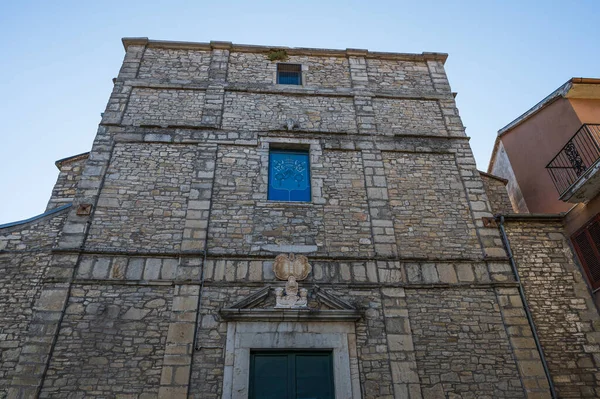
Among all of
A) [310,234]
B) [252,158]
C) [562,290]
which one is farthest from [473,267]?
[252,158]

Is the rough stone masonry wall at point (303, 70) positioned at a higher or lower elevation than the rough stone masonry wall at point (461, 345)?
higher

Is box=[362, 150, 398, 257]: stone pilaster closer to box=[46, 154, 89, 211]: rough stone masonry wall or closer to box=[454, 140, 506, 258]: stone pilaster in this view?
box=[454, 140, 506, 258]: stone pilaster

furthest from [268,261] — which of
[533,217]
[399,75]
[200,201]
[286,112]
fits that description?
[399,75]

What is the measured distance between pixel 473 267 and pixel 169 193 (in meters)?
5.66

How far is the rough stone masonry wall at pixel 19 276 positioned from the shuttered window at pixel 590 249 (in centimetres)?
922

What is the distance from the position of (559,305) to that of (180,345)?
6.28 meters

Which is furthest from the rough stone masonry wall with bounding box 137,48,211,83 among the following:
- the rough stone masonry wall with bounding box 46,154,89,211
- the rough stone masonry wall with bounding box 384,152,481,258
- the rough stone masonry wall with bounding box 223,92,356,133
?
the rough stone masonry wall with bounding box 384,152,481,258

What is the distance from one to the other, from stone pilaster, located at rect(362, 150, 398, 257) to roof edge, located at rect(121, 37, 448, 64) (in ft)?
10.9

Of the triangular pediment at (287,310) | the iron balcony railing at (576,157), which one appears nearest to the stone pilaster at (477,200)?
the iron balcony railing at (576,157)

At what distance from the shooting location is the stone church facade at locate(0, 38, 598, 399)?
6.35 meters

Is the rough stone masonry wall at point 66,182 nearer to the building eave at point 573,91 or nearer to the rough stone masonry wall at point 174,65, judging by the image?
the rough stone masonry wall at point 174,65

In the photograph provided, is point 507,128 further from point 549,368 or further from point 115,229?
point 115,229

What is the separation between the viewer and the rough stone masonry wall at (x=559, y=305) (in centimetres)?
670

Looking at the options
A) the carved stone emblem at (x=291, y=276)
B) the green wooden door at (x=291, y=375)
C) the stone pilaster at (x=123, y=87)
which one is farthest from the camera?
the stone pilaster at (x=123, y=87)
